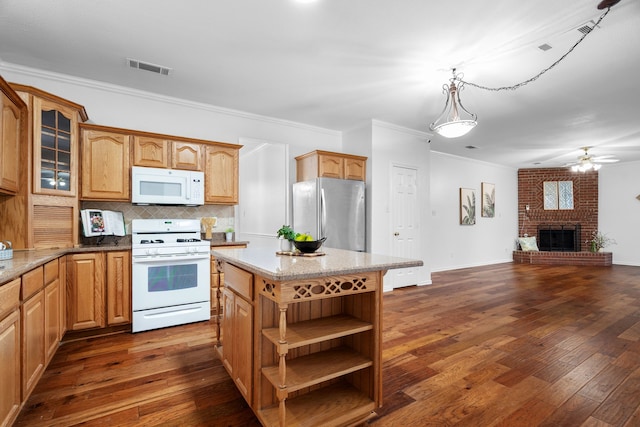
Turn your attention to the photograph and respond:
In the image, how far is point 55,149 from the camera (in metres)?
2.88

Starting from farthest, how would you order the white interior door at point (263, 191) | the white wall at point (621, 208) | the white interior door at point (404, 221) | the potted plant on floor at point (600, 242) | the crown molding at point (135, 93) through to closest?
the potted plant on floor at point (600, 242)
the white wall at point (621, 208)
the white interior door at point (404, 221)
the white interior door at point (263, 191)
the crown molding at point (135, 93)

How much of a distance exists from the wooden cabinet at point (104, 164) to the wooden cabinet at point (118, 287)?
0.67 m

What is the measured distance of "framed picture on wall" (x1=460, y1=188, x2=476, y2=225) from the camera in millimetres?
7279

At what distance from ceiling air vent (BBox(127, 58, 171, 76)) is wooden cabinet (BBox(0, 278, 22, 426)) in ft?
7.30

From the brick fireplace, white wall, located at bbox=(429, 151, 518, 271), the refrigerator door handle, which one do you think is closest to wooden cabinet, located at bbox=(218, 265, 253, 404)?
the refrigerator door handle

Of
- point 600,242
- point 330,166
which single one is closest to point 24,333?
point 330,166

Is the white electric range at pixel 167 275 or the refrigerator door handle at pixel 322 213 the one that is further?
the refrigerator door handle at pixel 322 213

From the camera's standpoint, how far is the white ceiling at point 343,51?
2.26m

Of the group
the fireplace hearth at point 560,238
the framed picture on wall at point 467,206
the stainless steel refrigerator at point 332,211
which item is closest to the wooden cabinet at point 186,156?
the stainless steel refrigerator at point 332,211

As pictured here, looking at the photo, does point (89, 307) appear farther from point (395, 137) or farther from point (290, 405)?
point (395, 137)

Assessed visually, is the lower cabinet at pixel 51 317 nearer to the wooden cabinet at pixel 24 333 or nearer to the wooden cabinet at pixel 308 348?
the wooden cabinet at pixel 24 333

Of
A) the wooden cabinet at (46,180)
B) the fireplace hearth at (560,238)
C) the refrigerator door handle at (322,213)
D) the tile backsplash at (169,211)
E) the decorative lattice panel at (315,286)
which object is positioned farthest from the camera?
the fireplace hearth at (560,238)

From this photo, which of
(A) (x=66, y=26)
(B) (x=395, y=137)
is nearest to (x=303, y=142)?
(B) (x=395, y=137)

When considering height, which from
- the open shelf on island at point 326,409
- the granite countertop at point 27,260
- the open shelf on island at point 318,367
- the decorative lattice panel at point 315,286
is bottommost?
the open shelf on island at point 326,409
